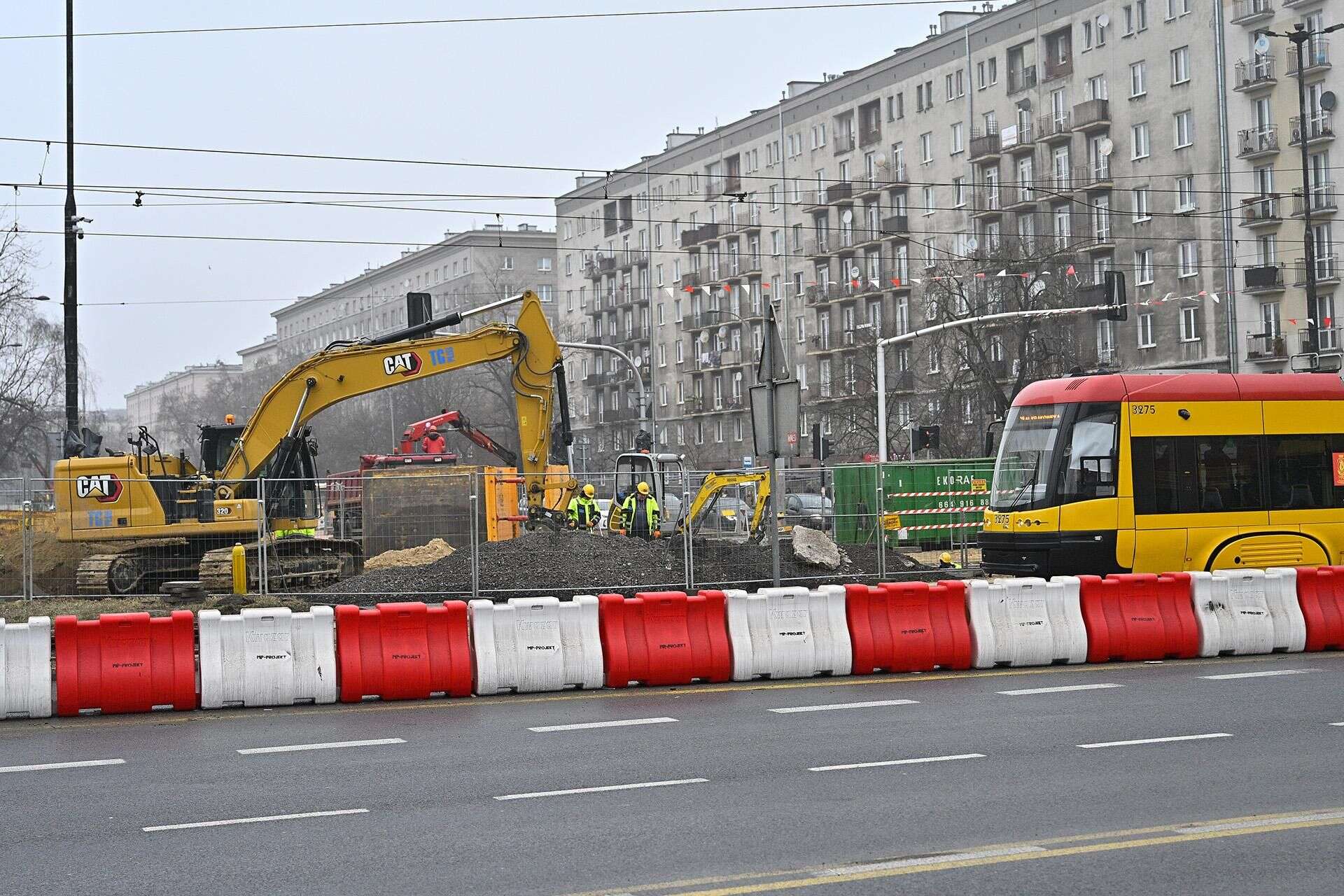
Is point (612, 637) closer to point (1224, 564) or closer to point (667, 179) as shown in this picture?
point (1224, 564)

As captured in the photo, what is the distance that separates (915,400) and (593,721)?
55657 millimetres

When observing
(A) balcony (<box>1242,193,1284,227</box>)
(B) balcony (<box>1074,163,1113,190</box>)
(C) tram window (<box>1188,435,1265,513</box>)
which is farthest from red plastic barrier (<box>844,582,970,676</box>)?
(B) balcony (<box>1074,163,1113,190</box>)

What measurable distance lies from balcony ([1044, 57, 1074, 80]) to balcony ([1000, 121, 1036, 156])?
2.18 metres

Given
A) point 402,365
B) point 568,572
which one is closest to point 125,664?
point 568,572

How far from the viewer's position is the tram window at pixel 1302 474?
2077 cm

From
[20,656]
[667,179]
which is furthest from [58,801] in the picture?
[667,179]

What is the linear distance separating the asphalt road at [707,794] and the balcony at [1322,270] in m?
43.0

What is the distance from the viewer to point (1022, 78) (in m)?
65.2

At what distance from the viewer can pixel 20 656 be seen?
13.0m

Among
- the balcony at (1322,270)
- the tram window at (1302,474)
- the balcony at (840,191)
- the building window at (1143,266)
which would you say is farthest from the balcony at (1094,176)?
the tram window at (1302,474)

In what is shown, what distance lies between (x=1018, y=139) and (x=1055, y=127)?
7.30 ft

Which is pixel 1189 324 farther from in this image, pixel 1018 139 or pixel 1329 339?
pixel 1018 139

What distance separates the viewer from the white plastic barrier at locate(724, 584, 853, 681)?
14.8 meters

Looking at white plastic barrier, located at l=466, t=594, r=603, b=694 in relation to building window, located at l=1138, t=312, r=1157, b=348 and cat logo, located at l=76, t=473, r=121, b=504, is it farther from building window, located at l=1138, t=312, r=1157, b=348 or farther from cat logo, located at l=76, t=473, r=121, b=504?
building window, located at l=1138, t=312, r=1157, b=348
